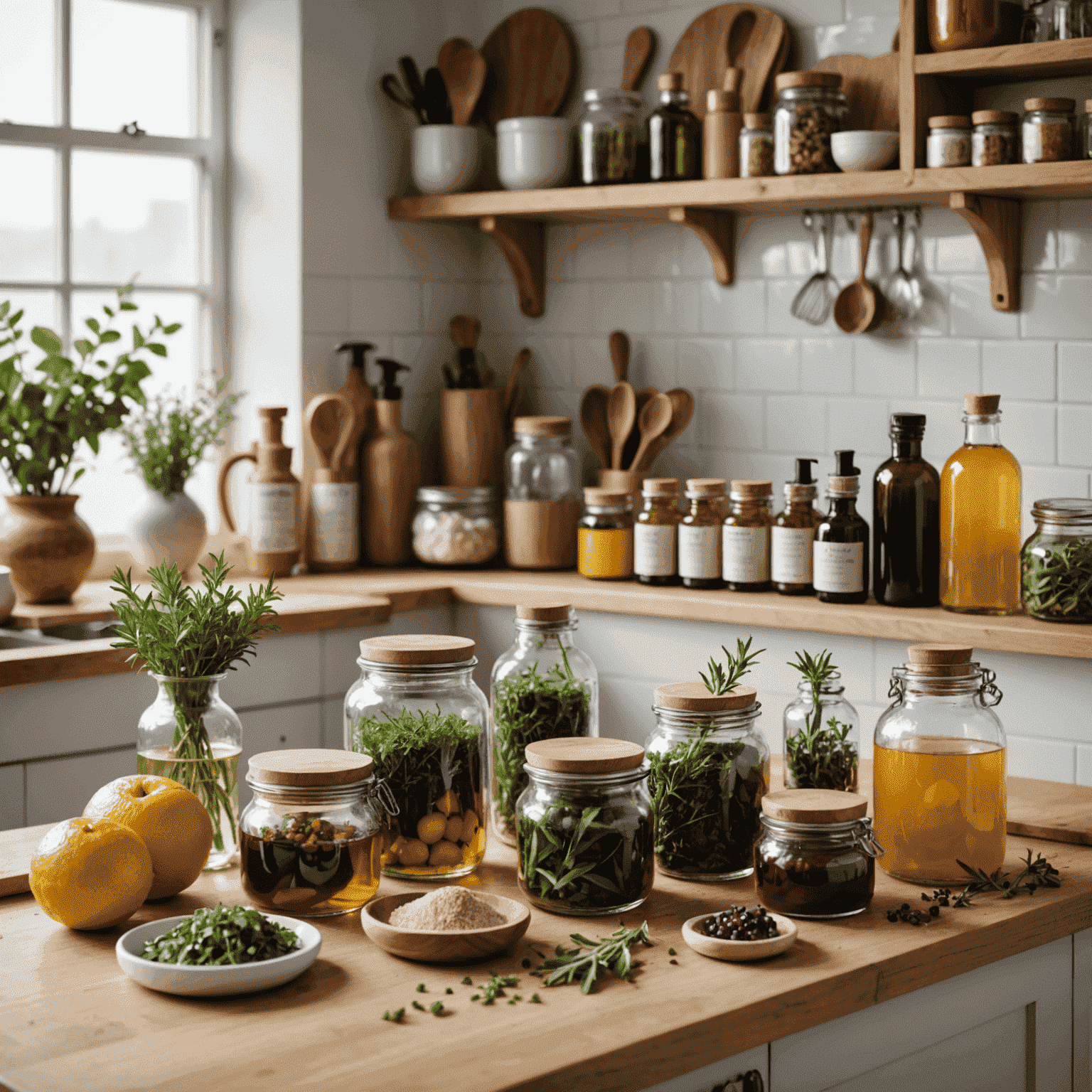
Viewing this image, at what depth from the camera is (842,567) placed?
9.89ft

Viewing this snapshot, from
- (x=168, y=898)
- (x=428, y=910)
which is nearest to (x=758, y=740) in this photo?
(x=428, y=910)

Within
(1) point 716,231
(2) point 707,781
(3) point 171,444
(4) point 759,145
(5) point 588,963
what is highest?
(4) point 759,145

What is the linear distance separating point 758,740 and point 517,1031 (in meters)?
0.48

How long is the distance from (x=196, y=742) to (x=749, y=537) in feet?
6.17

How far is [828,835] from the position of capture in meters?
1.33

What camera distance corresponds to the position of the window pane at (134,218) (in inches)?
142

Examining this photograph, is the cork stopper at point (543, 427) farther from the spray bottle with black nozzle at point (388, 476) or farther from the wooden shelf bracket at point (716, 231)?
the wooden shelf bracket at point (716, 231)

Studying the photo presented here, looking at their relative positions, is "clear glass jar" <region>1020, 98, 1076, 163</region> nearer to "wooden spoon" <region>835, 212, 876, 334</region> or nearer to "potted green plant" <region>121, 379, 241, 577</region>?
"wooden spoon" <region>835, 212, 876, 334</region>

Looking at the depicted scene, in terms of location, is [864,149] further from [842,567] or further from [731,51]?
[842,567]

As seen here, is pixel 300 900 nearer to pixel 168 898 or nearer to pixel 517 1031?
pixel 168 898

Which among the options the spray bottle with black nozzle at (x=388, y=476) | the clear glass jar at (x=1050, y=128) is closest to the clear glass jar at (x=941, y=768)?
the clear glass jar at (x=1050, y=128)

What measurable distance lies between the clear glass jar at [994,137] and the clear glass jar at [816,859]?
189 cm

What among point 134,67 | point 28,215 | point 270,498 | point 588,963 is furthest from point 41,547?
point 588,963

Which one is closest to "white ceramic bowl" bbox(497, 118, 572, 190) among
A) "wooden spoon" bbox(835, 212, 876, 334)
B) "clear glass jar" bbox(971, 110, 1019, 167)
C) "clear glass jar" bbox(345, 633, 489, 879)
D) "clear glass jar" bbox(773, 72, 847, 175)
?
"clear glass jar" bbox(773, 72, 847, 175)
